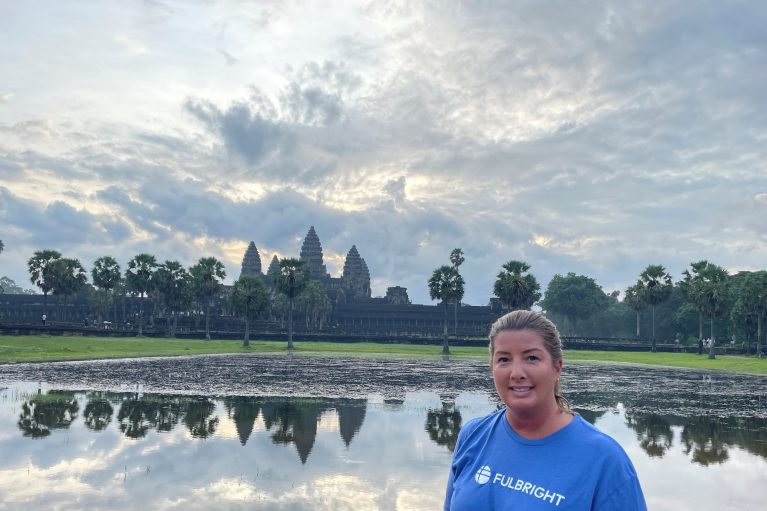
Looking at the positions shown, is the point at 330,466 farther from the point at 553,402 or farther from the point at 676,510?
the point at 553,402

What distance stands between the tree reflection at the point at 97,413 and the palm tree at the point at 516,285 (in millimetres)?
55567

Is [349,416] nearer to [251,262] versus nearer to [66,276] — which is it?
[66,276]

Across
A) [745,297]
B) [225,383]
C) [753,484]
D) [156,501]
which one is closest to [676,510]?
[753,484]

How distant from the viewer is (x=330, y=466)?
1358 centimetres

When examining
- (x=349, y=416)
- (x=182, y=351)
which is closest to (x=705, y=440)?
(x=349, y=416)

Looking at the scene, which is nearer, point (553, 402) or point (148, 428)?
point (553, 402)

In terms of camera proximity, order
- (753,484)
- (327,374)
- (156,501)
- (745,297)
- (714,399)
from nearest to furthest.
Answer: (156,501)
(753,484)
(714,399)
(327,374)
(745,297)

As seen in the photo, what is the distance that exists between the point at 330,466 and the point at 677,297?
116 meters

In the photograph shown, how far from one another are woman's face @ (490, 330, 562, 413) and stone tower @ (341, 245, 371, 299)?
584 feet

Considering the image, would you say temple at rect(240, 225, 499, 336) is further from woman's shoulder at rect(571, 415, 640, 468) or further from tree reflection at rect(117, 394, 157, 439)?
woman's shoulder at rect(571, 415, 640, 468)

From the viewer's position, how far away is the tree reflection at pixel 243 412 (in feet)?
56.3

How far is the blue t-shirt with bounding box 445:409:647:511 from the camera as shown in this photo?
296cm

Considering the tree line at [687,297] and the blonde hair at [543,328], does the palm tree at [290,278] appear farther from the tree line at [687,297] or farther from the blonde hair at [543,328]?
the blonde hair at [543,328]

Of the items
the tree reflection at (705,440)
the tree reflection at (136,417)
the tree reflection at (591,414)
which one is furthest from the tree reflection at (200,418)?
the tree reflection at (705,440)
